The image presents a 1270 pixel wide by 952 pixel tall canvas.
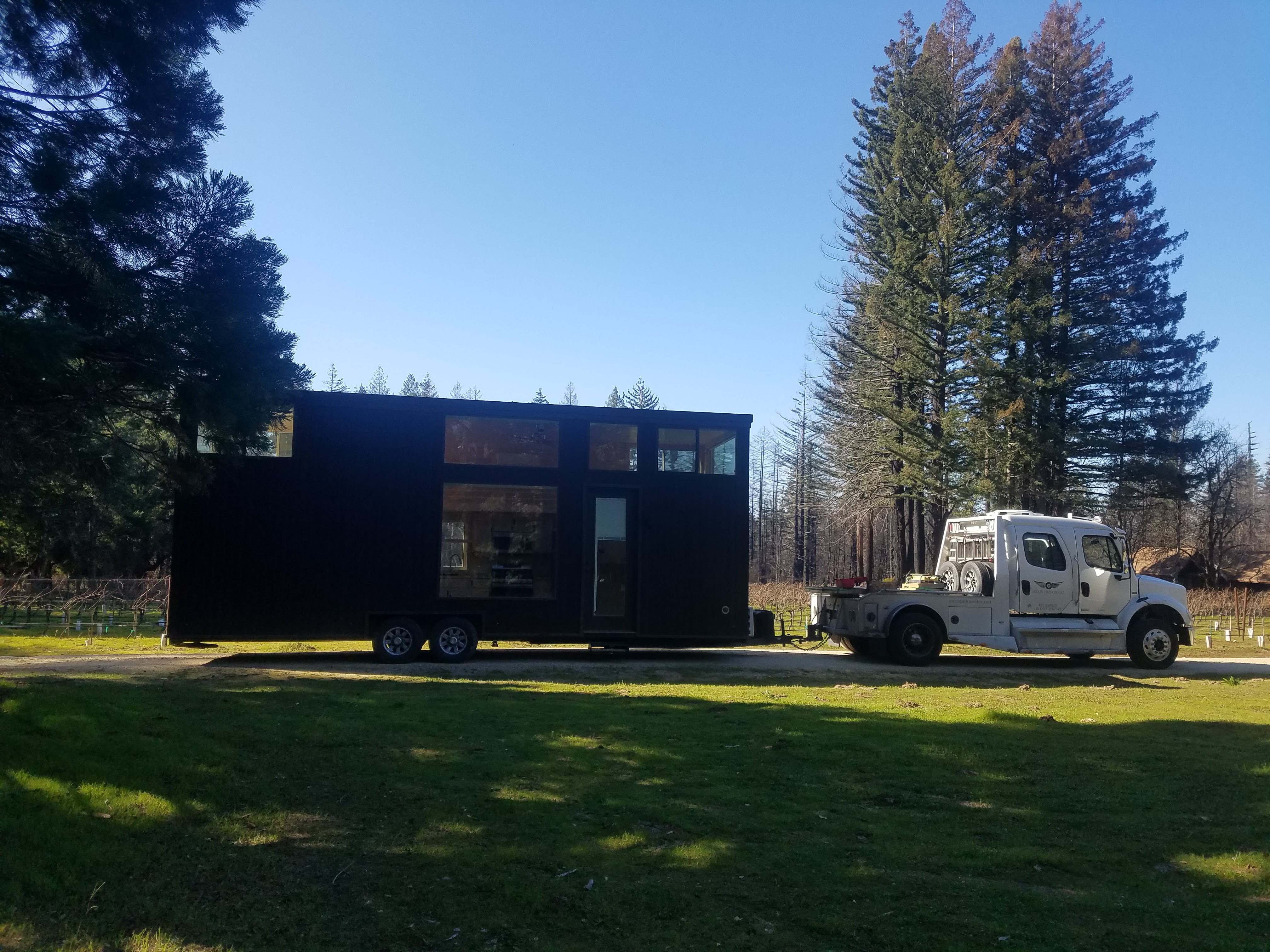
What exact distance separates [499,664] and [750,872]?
10650mm

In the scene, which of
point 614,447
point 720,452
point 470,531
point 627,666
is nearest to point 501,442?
point 470,531

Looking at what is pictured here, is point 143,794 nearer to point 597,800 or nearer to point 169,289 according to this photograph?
point 597,800

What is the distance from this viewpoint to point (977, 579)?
1625 centimetres

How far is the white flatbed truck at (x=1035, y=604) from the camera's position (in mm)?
16062

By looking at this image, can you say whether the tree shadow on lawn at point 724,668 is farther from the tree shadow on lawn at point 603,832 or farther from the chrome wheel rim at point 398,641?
the tree shadow on lawn at point 603,832

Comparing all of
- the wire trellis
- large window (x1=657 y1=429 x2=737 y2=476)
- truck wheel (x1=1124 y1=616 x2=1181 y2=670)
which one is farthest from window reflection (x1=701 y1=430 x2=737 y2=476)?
the wire trellis

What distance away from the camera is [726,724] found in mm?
8867

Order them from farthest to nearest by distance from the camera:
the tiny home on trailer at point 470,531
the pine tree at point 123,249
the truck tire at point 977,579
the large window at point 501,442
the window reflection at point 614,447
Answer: the truck tire at point 977,579 → the window reflection at point 614,447 → the large window at point 501,442 → the tiny home on trailer at point 470,531 → the pine tree at point 123,249

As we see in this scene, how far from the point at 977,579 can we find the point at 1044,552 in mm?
1210

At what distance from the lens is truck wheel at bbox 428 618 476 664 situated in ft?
49.1

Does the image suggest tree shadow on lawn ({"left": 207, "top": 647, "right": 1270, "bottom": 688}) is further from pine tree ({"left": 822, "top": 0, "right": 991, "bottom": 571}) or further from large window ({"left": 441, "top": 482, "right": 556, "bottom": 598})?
pine tree ({"left": 822, "top": 0, "right": 991, "bottom": 571})

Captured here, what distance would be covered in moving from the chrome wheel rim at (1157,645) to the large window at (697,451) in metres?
7.53

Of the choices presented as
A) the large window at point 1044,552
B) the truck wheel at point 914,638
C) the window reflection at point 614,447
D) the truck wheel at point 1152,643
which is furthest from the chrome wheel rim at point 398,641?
the truck wheel at point 1152,643

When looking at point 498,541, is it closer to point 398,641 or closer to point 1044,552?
point 398,641
